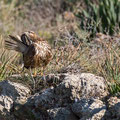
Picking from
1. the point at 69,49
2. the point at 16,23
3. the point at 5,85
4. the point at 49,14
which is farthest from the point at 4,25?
the point at 5,85

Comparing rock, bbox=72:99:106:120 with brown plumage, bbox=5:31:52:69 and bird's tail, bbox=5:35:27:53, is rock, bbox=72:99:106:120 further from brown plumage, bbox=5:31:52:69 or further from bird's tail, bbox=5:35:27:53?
bird's tail, bbox=5:35:27:53

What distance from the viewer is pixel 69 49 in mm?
7062

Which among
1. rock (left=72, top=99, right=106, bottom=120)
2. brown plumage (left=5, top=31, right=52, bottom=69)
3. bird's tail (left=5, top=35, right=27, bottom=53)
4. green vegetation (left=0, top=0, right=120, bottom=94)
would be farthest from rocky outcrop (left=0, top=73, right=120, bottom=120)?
bird's tail (left=5, top=35, right=27, bottom=53)

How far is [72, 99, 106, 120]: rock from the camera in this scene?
4734 mm

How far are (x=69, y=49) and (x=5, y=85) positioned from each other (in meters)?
1.75

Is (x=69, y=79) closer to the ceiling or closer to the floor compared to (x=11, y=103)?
closer to the ceiling

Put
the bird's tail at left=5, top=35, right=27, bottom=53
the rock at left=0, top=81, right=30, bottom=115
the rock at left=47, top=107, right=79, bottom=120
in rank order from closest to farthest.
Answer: the rock at left=47, top=107, right=79, bottom=120 < the rock at left=0, top=81, right=30, bottom=115 < the bird's tail at left=5, top=35, right=27, bottom=53

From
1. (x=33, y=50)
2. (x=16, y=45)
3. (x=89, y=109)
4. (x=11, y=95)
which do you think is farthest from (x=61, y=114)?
(x=16, y=45)

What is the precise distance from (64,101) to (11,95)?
0.91 m

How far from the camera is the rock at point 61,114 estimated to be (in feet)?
16.2

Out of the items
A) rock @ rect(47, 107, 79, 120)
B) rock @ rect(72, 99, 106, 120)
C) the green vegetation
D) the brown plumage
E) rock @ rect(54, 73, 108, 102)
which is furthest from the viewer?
the brown plumage

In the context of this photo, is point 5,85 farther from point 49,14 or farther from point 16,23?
point 49,14

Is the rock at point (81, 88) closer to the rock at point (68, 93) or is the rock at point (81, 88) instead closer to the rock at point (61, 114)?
the rock at point (68, 93)

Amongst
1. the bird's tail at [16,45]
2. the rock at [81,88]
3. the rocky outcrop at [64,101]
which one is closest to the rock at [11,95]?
the rocky outcrop at [64,101]
